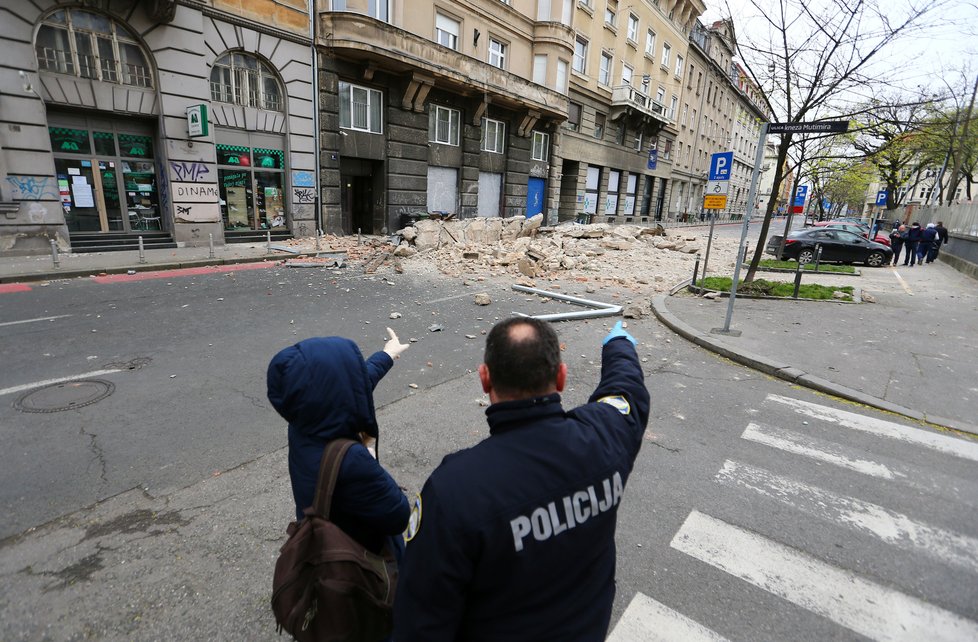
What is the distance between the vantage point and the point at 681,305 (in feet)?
34.2

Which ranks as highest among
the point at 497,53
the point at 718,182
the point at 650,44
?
the point at 650,44

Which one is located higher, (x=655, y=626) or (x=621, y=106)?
(x=621, y=106)

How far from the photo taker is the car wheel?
64.4ft

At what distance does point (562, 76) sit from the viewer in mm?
27938

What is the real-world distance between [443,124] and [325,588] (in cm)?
2393

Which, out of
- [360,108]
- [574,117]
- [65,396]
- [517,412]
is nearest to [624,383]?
[517,412]

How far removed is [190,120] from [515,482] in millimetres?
18027

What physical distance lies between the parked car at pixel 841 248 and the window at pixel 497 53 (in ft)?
52.8

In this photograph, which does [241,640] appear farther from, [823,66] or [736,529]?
[823,66]

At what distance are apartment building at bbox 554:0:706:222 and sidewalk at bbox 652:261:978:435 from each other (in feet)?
73.4

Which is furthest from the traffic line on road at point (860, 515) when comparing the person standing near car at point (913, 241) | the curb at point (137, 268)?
the person standing near car at point (913, 241)

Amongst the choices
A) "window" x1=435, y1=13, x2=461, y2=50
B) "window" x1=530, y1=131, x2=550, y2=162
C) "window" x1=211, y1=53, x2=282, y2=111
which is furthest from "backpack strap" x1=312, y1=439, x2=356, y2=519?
"window" x1=530, y1=131, x2=550, y2=162

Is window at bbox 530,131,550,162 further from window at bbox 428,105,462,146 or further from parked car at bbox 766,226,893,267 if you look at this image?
parked car at bbox 766,226,893,267

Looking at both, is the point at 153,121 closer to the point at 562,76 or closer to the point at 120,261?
the point at 120,261
